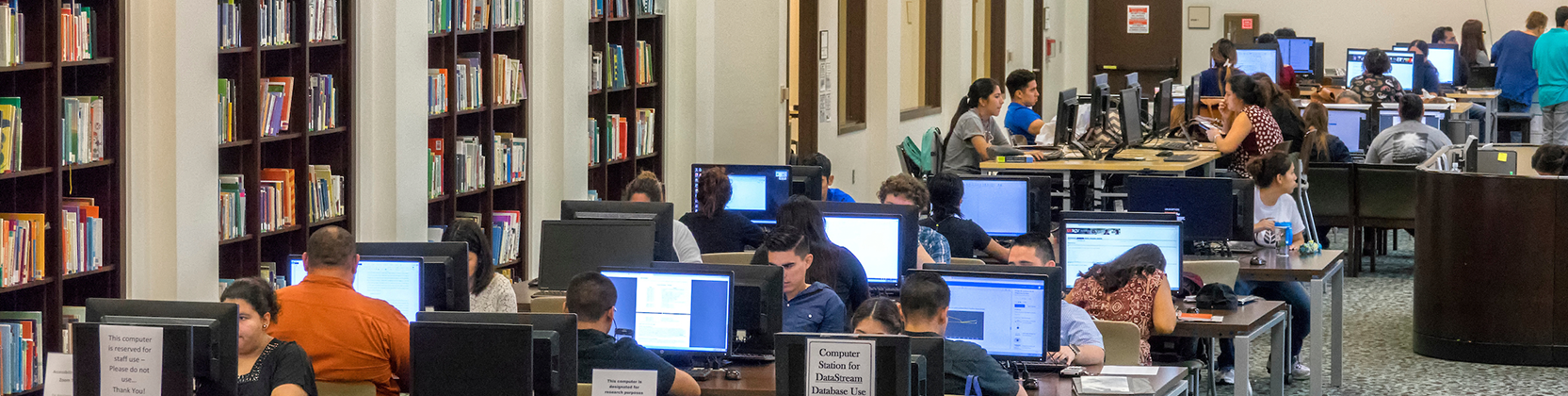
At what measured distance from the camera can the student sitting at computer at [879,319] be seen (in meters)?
4.52

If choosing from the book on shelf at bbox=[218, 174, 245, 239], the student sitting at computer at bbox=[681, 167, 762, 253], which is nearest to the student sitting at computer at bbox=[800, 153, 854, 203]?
the student sitting at computer at bbox=[681, 167, 762, 253]

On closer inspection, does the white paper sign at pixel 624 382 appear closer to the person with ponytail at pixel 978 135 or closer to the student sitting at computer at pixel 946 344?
the student sitting at computer at pixel 946 344

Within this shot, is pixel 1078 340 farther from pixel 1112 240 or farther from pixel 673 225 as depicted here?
pixel 673 225

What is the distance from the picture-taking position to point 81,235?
589 centimetres

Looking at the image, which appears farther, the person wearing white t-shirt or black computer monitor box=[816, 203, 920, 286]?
the person wearing white t-shirt

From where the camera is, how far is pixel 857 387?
3.77 meters

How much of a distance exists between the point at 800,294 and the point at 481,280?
120 cm

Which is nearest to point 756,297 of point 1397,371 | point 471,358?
point 471,358

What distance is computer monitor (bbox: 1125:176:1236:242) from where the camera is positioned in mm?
8078

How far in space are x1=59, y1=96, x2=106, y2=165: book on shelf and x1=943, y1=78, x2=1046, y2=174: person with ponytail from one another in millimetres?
5934

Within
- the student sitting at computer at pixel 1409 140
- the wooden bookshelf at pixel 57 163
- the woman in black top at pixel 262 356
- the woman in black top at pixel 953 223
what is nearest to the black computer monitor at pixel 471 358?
the woman in black top at pixel 262 356

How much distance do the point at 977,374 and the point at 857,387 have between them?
1017 mm

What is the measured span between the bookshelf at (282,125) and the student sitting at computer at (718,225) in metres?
1.49

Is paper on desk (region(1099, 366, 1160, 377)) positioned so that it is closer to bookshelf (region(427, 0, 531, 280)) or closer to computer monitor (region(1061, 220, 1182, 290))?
computer monitor (region(1061, 220, 1182, 290))
